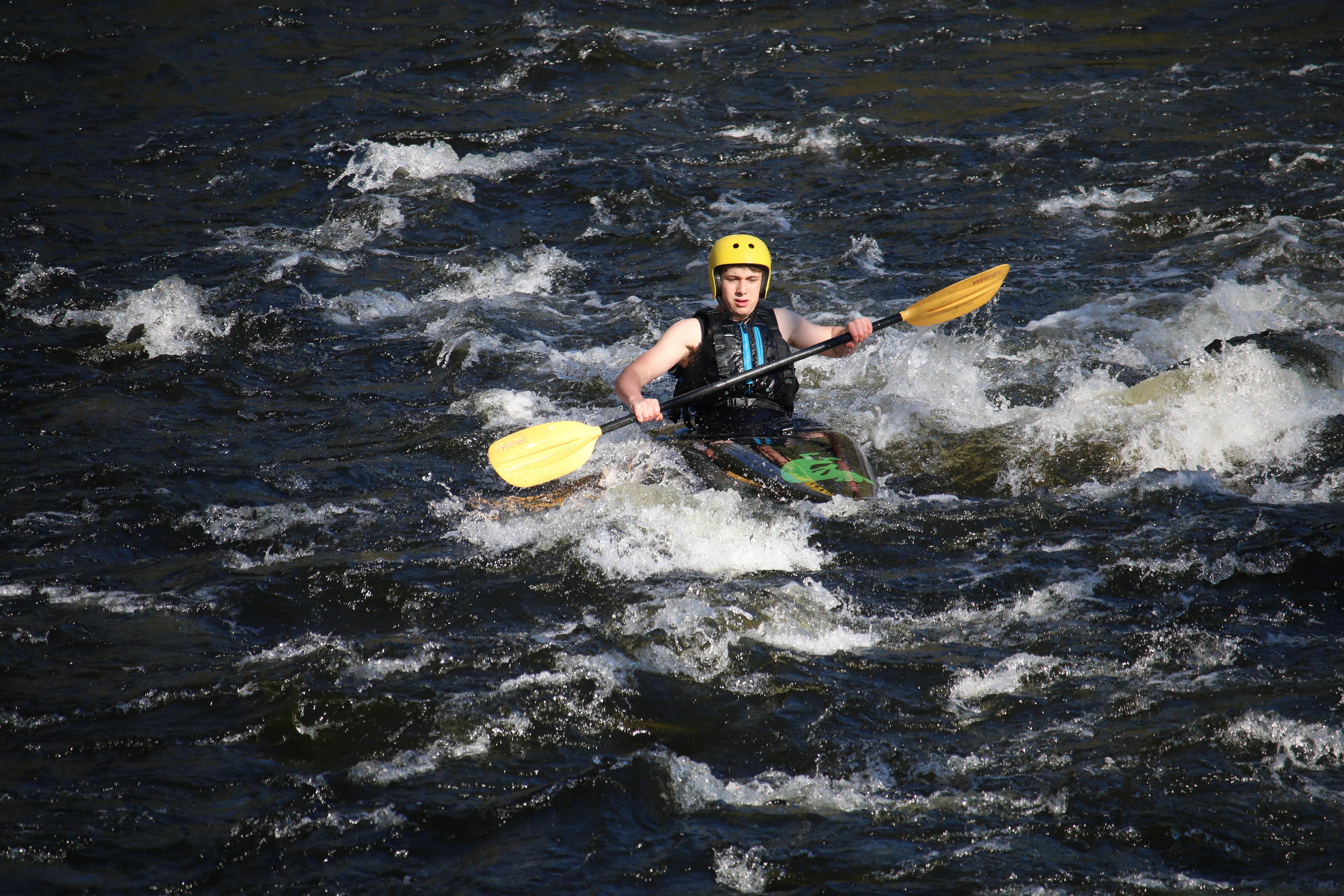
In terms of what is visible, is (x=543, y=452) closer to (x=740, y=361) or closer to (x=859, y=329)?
(x=740, y=361)

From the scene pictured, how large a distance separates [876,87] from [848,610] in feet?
33.8

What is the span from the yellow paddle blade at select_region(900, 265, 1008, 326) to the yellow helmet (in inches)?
38.3

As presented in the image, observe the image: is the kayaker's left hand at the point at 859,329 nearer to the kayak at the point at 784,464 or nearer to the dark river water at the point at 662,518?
the kayak at the point at 784,464

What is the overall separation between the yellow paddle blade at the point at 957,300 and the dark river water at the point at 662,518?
57cm

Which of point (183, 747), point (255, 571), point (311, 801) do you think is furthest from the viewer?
point (255, 571)

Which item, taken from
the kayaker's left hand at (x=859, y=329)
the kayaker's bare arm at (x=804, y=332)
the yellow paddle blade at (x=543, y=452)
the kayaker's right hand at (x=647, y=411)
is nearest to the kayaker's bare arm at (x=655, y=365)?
the kayaker's right hand at (x=647, y=411)

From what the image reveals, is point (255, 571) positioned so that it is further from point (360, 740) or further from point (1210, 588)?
point (1210, 588)

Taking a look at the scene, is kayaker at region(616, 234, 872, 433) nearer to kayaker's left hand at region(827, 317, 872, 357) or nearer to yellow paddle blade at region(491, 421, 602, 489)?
kayaker's left hand at region(827, 317, 872, 357)

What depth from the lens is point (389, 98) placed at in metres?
12.9

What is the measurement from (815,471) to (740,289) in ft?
3.47

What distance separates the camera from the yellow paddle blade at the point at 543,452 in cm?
514

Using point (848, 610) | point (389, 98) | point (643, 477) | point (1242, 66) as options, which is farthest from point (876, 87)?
point (848, 610)

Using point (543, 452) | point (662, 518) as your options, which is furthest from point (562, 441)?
point (662, 518)

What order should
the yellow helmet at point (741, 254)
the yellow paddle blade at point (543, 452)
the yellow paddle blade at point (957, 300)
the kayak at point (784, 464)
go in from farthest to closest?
the yellow paddle blade at point (957, 300) < the yellow helmet at point (741, 254) < the yellow paddle blade at point (543, 452) < the kayak at point (784, 464)
